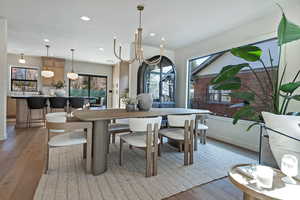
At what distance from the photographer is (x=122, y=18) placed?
3.23m

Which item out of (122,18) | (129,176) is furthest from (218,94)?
(129,176)

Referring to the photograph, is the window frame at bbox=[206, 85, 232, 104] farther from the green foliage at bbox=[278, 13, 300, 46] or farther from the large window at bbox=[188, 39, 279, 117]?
the green foliage at bbox=[278, 13, 300, 46]

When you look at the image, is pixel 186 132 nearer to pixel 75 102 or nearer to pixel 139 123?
pixel 139 123

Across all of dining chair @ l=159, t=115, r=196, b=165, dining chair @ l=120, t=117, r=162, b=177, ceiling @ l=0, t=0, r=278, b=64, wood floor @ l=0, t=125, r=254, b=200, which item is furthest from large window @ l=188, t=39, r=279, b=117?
dining chair @ l=120, t=117, r=162, b=177

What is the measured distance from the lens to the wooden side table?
99 centimetres

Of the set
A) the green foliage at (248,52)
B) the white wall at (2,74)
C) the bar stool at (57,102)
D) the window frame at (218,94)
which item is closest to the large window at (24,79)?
the bar stool at (57,102)

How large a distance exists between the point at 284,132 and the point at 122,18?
10.7 feet

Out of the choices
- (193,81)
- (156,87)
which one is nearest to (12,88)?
(156,87)

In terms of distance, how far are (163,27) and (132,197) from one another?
3.42m

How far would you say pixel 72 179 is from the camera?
2.03m

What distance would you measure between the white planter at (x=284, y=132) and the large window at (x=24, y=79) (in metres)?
8.42

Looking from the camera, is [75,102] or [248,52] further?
[75,102]

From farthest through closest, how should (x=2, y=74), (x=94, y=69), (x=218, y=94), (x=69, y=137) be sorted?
(x=94, y=69) < (x=218, y=94) < (x=2, y=74) < (x=69, y=137)

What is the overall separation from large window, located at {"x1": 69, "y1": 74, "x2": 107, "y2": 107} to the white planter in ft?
23.4
